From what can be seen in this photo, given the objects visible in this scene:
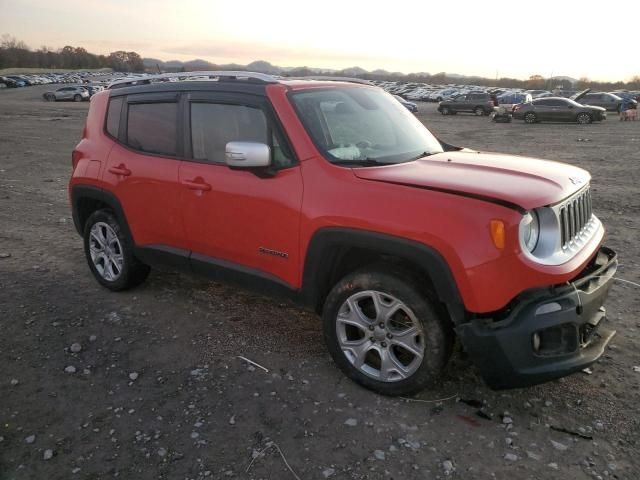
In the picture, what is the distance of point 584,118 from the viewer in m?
28.8

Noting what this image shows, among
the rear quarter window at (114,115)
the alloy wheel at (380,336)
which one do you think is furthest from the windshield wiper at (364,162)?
the rear quarter window at (114,115)

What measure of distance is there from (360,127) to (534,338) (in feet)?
6.35

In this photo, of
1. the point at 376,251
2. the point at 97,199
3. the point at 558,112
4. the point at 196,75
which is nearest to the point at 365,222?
the point at 376,251

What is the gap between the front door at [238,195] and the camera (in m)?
3.61

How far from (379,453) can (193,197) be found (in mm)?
2299

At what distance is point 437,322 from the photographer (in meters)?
3.14

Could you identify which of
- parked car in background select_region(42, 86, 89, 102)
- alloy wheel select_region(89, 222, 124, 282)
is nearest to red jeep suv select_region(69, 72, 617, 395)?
alloy wheel select_region(89, 222, 124, 282)

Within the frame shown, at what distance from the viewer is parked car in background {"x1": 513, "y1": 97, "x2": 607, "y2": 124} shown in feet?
94.2

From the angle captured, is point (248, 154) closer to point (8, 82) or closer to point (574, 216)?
point (574, 216)

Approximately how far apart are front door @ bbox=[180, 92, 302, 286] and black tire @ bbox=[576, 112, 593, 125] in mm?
29290

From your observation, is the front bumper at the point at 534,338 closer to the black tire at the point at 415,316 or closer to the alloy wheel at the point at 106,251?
the black tire at the point at 415,316

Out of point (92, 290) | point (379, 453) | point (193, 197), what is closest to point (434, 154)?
point (193, 197)

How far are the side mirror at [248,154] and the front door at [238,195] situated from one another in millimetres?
160

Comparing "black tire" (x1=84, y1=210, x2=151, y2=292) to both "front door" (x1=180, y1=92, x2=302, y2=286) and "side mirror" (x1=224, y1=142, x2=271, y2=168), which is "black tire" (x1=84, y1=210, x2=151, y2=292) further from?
"side mirror" (x1=224, y1=142, x2=271, y2=168)
